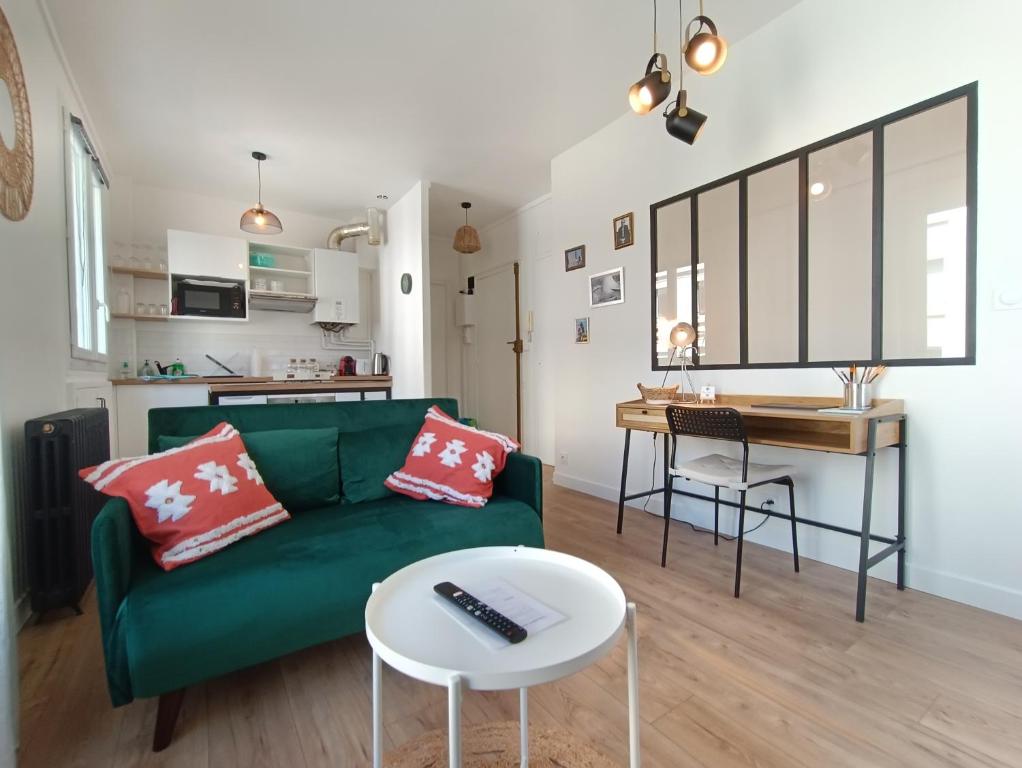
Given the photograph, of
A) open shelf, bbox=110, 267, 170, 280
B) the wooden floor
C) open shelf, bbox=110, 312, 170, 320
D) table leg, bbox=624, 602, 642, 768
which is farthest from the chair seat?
open shelf, bbox=110, 267, 170, 280

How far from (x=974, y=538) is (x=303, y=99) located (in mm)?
4442

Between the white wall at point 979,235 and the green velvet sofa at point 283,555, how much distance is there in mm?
1570

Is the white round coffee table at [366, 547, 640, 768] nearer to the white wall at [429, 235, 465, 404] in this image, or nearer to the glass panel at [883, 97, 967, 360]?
the glass panel at [883, 97, 967, 360]

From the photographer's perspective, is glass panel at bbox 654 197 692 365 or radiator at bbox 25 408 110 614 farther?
glass panel at bbox 654 197 692 365

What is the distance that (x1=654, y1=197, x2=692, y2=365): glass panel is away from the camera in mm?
2879

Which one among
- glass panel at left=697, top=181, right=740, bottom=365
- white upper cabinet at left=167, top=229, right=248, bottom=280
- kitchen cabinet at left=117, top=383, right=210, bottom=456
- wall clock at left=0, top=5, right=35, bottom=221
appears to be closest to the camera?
wall clock at left=0, top=5, right=35, bottom=221

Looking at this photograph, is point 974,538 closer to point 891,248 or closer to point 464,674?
point 891,248

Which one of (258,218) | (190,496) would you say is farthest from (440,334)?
(190,496)

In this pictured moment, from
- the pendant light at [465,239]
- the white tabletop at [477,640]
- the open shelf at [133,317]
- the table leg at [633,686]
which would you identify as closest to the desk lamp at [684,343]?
the white tabletop at [477,640]

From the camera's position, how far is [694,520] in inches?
113

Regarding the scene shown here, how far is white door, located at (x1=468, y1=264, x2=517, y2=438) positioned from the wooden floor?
3.60 meters

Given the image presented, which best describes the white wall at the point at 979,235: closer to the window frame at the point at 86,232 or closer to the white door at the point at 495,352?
the white door at the point at 495,352

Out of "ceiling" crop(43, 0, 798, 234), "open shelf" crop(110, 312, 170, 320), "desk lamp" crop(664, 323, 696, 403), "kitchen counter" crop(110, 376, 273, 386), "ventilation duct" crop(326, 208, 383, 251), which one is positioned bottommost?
"kitchen counter" crop(110, 376, 273, 386)

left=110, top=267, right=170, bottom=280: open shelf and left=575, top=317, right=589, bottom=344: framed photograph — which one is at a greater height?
left=110, top=267, right=170, bottom=280: open shelf
